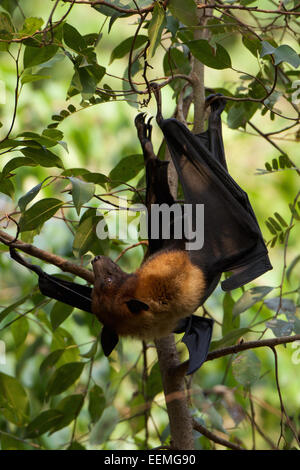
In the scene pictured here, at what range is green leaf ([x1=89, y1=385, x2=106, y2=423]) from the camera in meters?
2.99

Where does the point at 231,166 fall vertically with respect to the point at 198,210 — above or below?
above

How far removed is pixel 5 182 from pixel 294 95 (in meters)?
1.29

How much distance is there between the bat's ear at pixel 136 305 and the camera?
2225 millimetres

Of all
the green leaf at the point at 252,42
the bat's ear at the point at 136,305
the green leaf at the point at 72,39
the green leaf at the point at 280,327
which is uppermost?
the green leaf at the point at 252,42

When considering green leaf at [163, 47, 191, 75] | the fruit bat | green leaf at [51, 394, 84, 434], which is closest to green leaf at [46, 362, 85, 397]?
green leaf at [51, 394, 84, 434]

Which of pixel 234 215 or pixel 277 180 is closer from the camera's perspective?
pixel 234 215

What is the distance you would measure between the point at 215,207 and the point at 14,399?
4.31 ft

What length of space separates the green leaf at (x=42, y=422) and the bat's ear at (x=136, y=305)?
34.1 inches

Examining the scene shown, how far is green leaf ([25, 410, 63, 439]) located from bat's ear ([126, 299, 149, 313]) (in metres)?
0.87

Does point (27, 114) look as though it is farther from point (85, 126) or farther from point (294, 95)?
point (294, 95)

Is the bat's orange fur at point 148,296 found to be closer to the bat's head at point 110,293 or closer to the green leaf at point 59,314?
the bat's head at point 110,293

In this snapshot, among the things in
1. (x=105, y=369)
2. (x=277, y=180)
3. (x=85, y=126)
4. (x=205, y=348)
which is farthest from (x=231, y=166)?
(x=205, y=348)

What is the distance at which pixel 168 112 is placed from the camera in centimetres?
484

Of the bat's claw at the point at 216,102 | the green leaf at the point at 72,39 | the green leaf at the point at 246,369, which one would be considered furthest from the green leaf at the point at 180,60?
the green leaf at the point at 246,369
